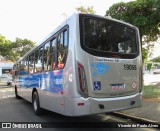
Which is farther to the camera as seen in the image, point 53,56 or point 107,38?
point 53,56

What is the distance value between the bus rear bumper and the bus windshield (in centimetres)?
122

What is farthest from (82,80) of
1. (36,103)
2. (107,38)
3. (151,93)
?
(151,93)

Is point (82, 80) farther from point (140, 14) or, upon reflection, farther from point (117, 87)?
point (140, 14)

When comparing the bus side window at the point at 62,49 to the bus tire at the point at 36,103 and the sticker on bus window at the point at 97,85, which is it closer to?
the sticker on bus window at the point at 97,85

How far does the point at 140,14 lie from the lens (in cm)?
1520

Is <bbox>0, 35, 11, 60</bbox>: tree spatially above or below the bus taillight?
above

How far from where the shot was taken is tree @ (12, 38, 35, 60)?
1778 inches

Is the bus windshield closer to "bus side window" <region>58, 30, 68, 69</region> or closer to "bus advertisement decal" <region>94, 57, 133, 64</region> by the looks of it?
"bus advertisement decal" <region>94, 57, 133, 64</region>

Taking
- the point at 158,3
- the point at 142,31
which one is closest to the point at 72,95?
the point at 158,3

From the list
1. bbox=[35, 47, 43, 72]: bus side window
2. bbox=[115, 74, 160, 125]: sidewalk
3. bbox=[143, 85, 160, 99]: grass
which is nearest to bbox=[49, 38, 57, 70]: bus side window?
bbox=[35, 47, 43, 72]: bus side window

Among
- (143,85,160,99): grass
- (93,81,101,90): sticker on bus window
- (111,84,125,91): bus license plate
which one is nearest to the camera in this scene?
(93,81,101,90): sticker on bus window

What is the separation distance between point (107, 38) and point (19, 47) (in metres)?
40.9

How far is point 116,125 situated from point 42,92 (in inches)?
111

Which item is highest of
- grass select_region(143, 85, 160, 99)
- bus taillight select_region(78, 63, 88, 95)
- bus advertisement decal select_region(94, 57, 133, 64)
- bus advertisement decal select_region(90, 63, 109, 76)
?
bus advertisement decal select_region(94, 57, 133, 64)
